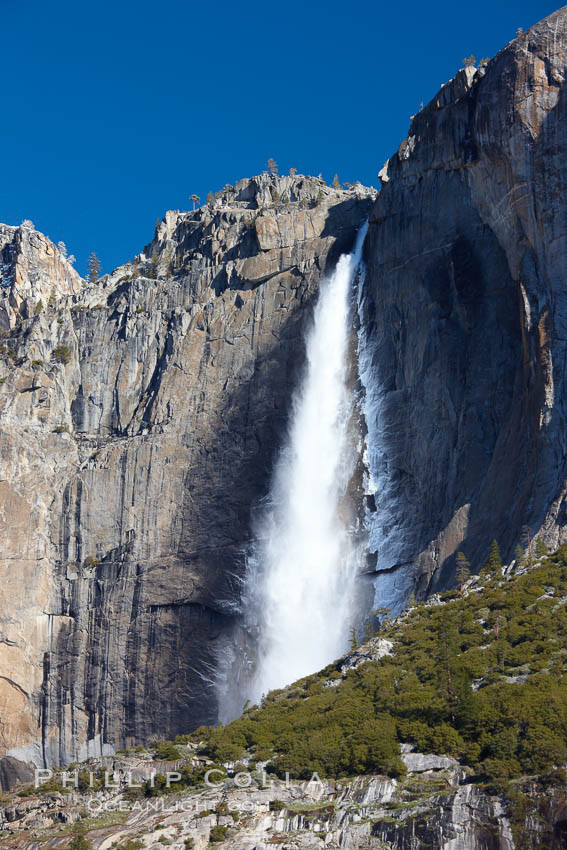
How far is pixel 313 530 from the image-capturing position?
80.5 metres

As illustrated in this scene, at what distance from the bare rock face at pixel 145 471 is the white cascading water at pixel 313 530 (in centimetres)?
144

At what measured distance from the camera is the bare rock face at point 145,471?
8162 centimetres

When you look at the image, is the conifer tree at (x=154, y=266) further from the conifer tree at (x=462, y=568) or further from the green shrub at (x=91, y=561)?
the conifer tree at (x=462, y=568)

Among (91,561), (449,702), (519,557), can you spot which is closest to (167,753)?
(449,702)

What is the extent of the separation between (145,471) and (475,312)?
26.4 metres

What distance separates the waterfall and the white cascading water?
6 centimetres

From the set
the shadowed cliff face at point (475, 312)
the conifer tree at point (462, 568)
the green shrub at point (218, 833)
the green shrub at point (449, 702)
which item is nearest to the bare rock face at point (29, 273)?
the shadowed cliff face at point (475, 312)

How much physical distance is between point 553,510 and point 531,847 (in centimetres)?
2146

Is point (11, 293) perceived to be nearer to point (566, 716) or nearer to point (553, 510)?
point (553, 510)

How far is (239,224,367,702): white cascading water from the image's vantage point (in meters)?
76.9

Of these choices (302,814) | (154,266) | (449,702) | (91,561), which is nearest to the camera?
(302,814)

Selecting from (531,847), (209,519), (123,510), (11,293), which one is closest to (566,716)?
(531,847)

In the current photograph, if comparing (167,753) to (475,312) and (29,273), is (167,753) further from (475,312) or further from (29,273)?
(29,273)

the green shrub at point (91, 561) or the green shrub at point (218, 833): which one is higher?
the green shrub at point (91, 561)
